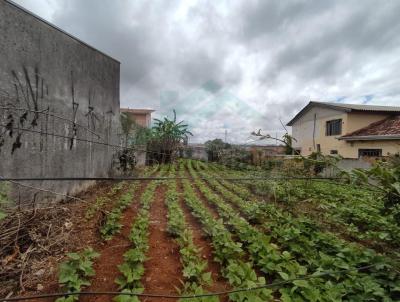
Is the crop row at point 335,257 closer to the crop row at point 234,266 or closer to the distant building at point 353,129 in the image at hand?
the crop row at point 234,266

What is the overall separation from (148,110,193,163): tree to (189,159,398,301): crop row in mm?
14447

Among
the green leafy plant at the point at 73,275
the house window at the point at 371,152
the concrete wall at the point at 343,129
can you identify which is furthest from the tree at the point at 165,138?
the green leafy plant at the point at 73,275

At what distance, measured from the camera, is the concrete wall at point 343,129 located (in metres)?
14.2

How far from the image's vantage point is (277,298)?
2512mm

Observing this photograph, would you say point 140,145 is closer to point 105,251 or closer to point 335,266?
point 105,251

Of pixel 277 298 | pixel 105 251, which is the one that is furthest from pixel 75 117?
pixel 277 298

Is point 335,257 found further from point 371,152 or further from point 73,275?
point 371,152

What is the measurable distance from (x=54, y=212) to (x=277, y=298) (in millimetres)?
3291

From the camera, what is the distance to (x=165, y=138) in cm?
1883

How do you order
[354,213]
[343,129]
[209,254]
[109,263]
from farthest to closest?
[343,129], [354,213], [209,254], [109,263]

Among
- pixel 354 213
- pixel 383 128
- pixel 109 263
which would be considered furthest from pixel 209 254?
pixel 383 128

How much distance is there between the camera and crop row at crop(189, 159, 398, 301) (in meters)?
2.34

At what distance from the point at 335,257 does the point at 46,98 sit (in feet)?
19.1

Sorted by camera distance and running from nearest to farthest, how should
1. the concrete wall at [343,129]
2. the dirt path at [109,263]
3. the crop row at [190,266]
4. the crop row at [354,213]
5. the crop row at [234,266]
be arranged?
the crop row at [234,266], the crop row at [190,266], the dirt path at [109,263], the crop row at [354,213], the concrete wall at [343,129]
